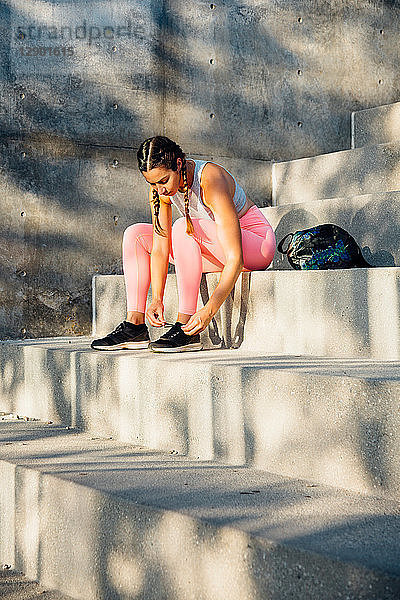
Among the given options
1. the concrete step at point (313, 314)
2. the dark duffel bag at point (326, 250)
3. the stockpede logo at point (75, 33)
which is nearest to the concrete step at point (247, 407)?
the concrete step at point (313, 314)

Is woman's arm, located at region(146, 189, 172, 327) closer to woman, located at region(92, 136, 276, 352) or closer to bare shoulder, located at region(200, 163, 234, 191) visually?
woman, located at region(92, 136, 276, 352)

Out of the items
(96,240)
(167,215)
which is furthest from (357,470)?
(96,240)

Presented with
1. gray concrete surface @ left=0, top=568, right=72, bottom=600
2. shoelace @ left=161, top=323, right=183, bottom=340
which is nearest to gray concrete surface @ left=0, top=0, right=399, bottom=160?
shoelace @ left=161, top=323, right=183, bottom=340

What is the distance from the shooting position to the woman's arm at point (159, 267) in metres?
3.00

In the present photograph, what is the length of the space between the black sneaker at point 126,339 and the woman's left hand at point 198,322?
311 mm

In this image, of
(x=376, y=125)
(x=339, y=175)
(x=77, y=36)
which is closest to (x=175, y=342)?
(x=339, y=175)

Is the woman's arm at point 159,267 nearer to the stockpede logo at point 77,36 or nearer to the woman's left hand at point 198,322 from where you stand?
the woman's left hand at point 198,322

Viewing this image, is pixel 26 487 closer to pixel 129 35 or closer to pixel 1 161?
pixel 1 161

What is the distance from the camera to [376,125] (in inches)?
178

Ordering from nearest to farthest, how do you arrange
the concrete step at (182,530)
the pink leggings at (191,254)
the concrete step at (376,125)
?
the concrete step at (182,530)
the pink leggings at (191,254)
the concrete step at (376,125)

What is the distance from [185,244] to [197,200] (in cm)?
21

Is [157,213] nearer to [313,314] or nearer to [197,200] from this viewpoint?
[197,200]

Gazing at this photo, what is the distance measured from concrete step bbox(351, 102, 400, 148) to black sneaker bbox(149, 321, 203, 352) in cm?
202

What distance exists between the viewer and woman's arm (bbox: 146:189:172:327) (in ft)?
9.84
